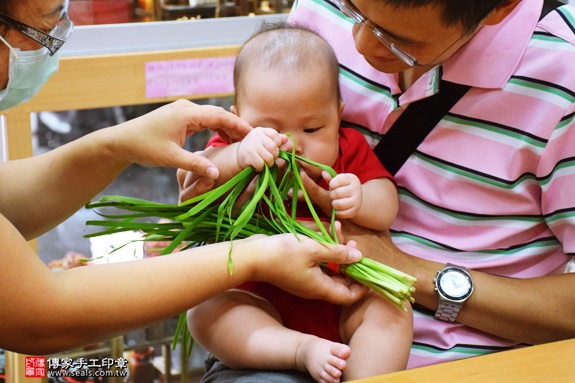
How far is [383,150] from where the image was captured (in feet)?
5.49

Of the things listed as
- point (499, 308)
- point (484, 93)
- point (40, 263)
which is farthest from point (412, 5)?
point (40, 263)

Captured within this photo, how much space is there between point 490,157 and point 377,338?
17.8 inches

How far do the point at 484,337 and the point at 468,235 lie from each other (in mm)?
230

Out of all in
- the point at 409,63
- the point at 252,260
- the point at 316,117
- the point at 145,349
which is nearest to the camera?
the point at 252,260

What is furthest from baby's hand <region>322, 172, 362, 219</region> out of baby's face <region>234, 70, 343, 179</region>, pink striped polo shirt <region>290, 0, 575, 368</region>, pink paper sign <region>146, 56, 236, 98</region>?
pink paper sign <region>146, 56, 236, 98</region>

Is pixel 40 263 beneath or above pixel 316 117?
beneath

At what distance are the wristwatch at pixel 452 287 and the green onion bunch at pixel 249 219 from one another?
16 cm

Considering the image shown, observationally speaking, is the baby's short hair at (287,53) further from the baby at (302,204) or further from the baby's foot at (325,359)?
the baby's foot at (325,359)

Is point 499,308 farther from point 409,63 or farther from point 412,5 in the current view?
point 412,5

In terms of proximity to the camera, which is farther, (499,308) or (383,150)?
(383,150)

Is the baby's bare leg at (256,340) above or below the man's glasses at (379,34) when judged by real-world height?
below

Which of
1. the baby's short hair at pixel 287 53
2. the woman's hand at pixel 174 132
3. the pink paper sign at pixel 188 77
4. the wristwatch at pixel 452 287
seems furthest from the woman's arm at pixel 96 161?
the pink paper sign at pixel 188 77

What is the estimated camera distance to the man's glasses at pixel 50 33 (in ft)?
4.38

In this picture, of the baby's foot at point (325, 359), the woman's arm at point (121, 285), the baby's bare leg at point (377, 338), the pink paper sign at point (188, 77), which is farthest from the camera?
the pink paper sign at point (188, 77)
